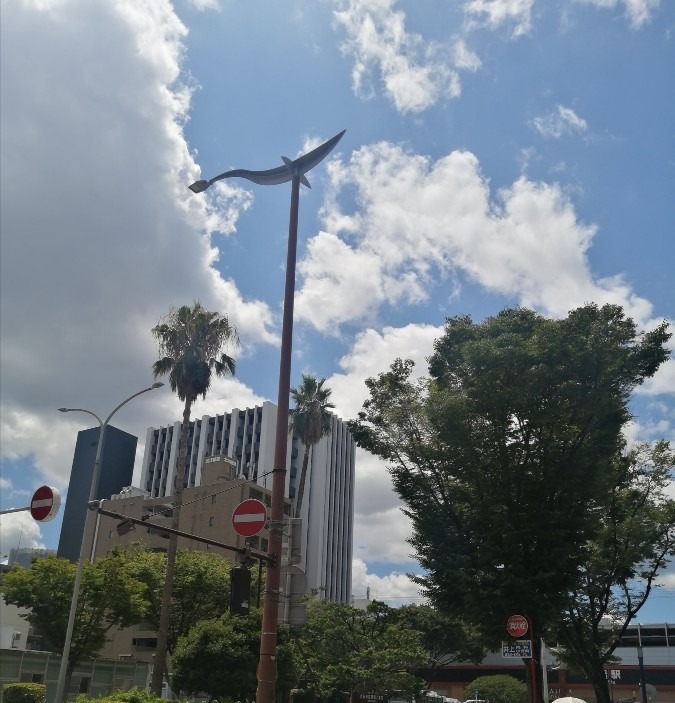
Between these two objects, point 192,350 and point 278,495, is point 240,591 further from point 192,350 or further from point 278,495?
point 192,350

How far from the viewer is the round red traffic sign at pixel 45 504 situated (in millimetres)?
12867

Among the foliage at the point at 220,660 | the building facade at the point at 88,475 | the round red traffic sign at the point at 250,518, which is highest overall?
the building facade at the point at 88,475

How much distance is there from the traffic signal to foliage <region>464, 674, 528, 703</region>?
65041 millimetres

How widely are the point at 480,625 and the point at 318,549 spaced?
253 feet

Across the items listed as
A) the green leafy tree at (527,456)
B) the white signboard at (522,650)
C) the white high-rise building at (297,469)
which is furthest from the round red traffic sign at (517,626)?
the white high-rise building at (297,469)

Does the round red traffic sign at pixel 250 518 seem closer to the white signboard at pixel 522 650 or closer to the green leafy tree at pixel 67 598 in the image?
the white signboard at pixel 522 650

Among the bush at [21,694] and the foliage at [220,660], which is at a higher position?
the foliage at [220,660]

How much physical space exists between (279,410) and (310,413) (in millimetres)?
41916

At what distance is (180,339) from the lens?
126 ft

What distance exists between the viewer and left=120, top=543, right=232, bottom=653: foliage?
1788 inches

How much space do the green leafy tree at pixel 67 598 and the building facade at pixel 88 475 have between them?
5729 centimetres

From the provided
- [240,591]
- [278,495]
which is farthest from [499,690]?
[278,495]

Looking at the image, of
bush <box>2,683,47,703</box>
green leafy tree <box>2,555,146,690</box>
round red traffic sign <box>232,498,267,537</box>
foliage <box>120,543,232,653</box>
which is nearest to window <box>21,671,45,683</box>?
green leafy tree <box>2,555,146,690</box>

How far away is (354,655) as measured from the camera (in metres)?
41.8
